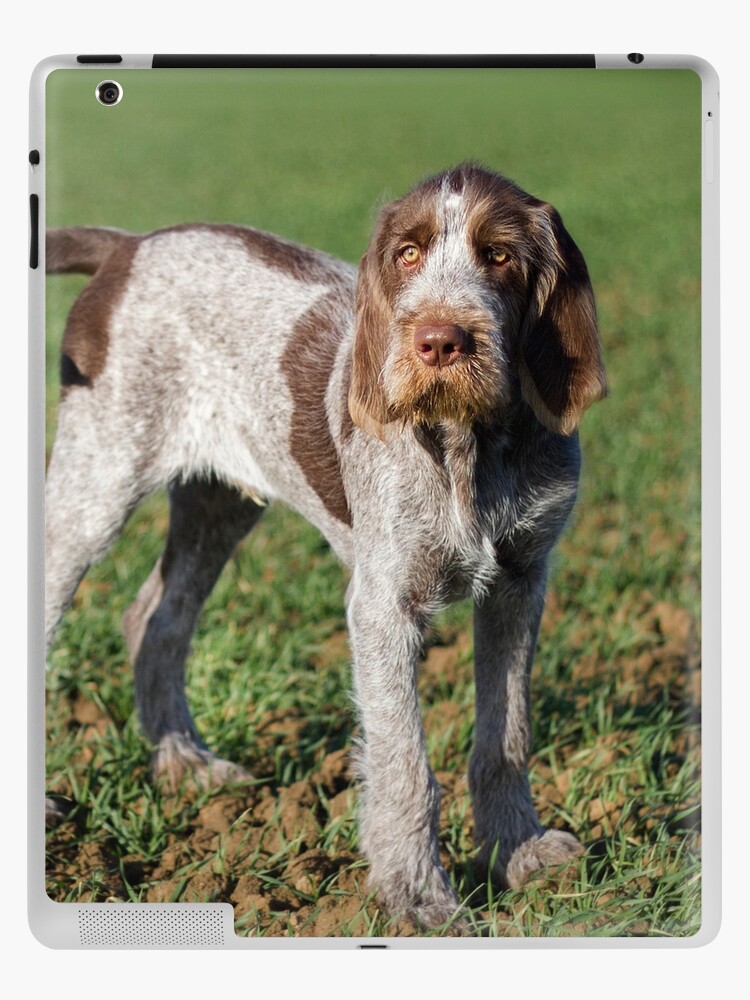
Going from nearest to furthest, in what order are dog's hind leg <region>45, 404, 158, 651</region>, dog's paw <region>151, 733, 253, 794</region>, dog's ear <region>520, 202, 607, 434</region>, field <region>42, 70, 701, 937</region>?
dog's ear <region>520, 202, 607, 434</region> → field <region>42, 70, 701, 937</region> → dog's hind leg <region>45, 404, 158, 651</region> → dog's paw <region>151, 733, 253, 794</region>

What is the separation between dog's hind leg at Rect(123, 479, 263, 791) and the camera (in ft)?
17.6

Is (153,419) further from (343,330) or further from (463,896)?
(463,896)

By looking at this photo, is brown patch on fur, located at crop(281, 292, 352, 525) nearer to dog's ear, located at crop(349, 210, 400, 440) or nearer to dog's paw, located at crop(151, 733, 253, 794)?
dog's ear, located at crop(349, 210, 400, 440)

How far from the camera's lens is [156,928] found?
428 cm

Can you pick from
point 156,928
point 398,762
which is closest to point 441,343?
point 398,762

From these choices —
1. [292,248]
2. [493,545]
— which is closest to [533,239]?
[493,545]

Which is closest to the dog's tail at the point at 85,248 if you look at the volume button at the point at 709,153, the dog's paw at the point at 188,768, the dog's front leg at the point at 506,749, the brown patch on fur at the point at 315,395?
the brown patch on fur at the point at 315,395

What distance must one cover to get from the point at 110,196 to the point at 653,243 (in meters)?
4.77

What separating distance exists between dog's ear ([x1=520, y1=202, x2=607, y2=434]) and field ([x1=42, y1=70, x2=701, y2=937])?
462mm

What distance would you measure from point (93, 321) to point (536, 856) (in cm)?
239

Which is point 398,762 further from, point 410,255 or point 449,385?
point 410,255

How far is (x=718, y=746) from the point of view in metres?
4.29

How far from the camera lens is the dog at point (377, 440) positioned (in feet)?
12.5

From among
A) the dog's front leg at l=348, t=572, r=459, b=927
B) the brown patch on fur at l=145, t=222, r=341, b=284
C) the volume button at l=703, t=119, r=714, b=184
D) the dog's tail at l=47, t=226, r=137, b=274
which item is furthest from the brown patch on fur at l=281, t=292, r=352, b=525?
the volume button at l=703, t=119, r=714, b=184
